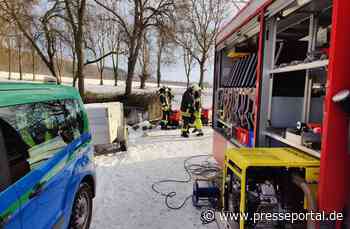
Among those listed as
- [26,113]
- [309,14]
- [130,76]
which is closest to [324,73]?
[309,14]

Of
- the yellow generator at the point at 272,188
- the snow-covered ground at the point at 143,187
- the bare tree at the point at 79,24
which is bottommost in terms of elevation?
the snow-covered ground at the point at 143,187

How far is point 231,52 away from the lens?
17.4ft

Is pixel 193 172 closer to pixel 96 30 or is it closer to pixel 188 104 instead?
pixel 188 104

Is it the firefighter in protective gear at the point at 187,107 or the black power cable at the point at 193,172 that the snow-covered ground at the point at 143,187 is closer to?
the black power cable at the point at 193,172

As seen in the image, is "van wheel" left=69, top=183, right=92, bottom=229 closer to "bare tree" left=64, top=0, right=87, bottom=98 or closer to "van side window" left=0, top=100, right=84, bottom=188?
"van side window" left=0, top=100, right=84, bottom=188

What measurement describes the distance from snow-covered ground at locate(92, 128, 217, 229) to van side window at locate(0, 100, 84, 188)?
1.40 metres

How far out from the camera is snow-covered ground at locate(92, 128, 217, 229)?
3162 millimetres

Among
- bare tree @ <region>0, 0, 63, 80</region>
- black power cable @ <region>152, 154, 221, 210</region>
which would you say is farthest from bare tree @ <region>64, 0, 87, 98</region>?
black power cable @ <region>152, 154, 221, 210</region>

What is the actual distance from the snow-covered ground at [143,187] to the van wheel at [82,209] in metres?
0.23

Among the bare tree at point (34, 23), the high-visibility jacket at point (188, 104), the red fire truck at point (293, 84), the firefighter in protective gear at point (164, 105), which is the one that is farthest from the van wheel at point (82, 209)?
the bare tree at point (34, 23)

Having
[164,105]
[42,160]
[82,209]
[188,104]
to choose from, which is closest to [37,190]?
[42,160]

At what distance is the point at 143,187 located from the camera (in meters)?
4.27

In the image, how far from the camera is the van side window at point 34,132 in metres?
1.63

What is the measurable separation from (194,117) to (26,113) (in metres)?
6.51
